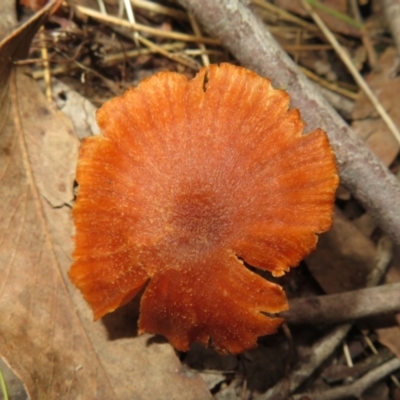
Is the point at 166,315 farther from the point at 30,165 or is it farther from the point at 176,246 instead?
the point at 30,165

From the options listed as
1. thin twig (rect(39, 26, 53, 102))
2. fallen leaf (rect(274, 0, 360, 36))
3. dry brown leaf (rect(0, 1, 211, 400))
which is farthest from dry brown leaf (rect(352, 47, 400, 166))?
thin twig (rect(39, 26, 53, 102))

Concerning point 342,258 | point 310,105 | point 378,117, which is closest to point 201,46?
point 310,105

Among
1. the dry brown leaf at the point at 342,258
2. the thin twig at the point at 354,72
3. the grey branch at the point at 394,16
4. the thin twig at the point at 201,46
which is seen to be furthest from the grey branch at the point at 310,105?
the grey branch at the point at 394,16

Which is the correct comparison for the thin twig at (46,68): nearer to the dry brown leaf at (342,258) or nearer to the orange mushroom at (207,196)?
the orange mushroom at (207,196)

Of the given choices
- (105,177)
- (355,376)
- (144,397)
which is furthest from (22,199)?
(355,376)

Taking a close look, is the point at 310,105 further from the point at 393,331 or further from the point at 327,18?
the point at 393,331

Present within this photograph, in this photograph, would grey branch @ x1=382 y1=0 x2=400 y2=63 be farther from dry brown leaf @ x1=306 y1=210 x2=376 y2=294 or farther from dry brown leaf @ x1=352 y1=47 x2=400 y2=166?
Answer: dry brown leaf @ x1=306 y1=210 x2=376 y2=294
